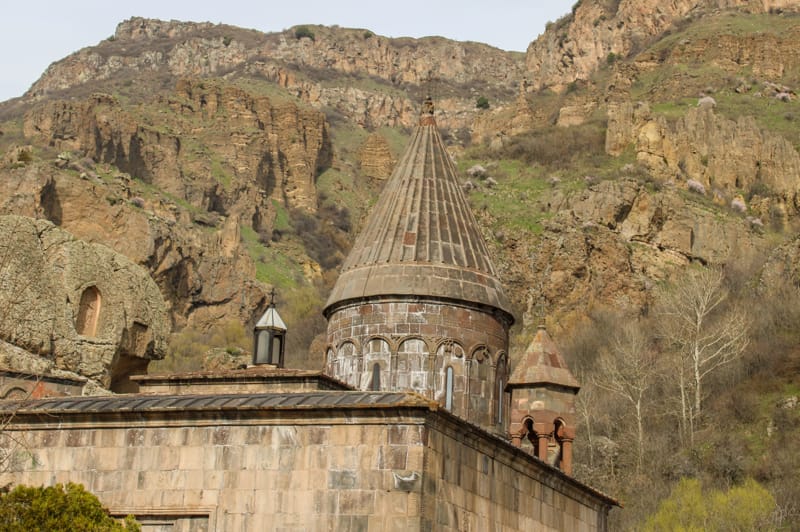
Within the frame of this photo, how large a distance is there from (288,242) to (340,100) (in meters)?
44.7

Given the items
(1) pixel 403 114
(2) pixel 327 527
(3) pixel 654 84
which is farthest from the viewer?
(1) pixel 403 114

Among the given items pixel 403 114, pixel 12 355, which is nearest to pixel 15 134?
pixel 403 114

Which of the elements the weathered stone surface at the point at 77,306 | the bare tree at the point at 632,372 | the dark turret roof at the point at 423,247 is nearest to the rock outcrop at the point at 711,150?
the bare tree at the point at 632,372

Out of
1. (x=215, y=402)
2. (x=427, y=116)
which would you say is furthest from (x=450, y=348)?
(x=215, y=402)

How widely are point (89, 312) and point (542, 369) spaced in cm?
862

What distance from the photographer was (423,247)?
1889 cm

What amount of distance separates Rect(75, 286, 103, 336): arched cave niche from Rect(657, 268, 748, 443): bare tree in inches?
792

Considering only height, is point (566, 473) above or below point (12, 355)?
below

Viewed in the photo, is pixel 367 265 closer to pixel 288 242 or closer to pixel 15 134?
pixel 288 242

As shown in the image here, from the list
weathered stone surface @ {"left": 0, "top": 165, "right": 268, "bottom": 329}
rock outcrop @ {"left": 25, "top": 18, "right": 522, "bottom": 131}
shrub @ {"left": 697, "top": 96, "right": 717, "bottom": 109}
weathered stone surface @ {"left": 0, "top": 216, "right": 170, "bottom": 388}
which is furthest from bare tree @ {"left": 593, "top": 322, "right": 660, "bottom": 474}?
rock outcrop @ {"left": 25, "top": 18, "right": 522, "bottom": 131}

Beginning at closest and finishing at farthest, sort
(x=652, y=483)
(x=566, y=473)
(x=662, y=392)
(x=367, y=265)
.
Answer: (x=566, y=473) → (x=367, y=265) → (x=652, y=483) → (x=662, y=392)

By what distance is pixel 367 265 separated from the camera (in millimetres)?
19016

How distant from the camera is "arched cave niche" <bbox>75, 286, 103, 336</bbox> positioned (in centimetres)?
2189

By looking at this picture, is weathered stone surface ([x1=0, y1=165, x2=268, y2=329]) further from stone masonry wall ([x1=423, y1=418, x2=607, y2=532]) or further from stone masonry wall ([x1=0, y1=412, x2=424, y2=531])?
stone masonry wall ([x1=0, y1=412, x2=424, y2=531])
